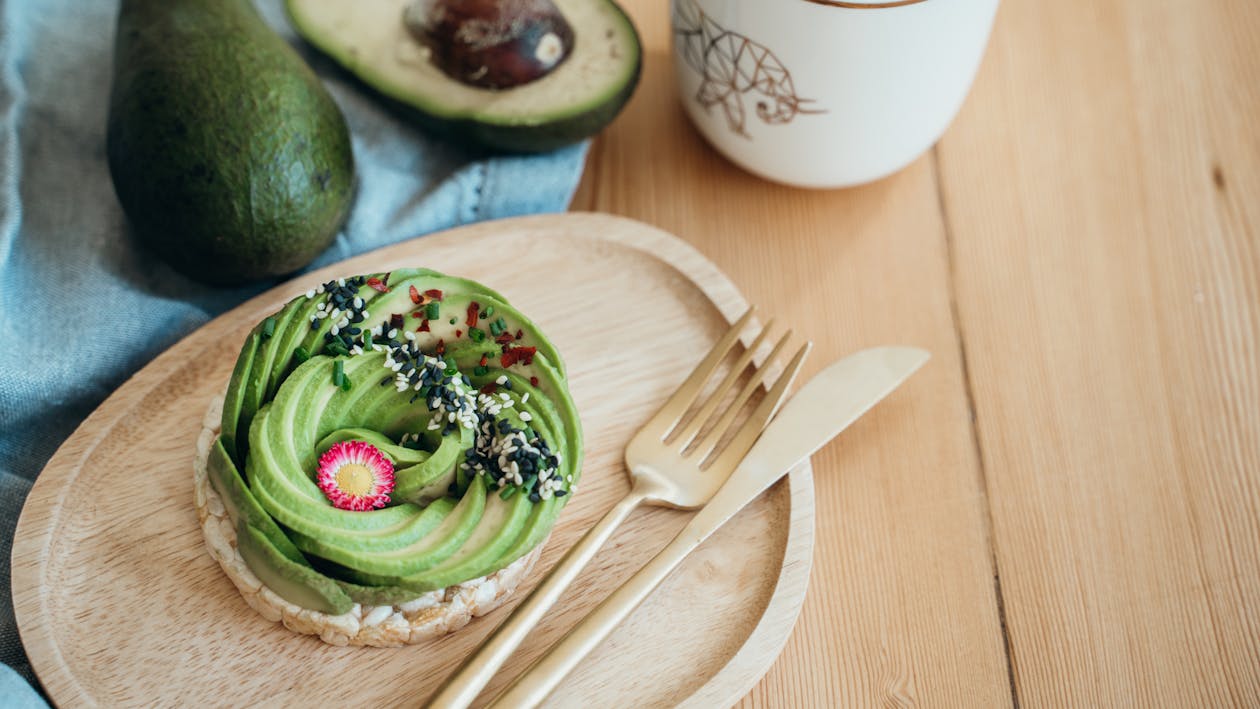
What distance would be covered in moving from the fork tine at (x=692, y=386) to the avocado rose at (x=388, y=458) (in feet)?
0.52

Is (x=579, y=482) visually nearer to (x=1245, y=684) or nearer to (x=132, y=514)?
(x=132, y=514)

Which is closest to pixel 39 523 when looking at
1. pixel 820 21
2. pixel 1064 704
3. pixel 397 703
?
pixel 397 703

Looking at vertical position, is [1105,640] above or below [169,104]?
below

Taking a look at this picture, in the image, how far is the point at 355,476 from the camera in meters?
1.16

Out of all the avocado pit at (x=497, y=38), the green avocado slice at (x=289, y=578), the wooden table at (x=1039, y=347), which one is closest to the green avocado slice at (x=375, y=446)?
the green avocado slice at (x=289, y=578)

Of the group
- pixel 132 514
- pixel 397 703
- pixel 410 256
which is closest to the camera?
pixel 397 703

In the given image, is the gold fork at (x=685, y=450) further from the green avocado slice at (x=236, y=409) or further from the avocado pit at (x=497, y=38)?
the avocado pit at (x=497, y=38)

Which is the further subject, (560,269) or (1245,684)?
(560,269)

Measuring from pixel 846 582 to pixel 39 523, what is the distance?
962 millimetres

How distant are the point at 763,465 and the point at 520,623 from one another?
1.18 feet

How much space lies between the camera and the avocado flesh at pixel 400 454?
1.12 meters

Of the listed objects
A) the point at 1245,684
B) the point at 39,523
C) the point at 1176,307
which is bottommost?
the point at 1245,684

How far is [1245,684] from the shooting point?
1268mm

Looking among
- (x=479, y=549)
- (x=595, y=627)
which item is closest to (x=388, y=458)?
(x=479, y=549)
